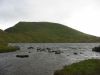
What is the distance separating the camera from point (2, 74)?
144 ft

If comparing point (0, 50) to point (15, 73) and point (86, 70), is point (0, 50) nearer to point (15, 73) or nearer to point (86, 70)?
point (15, 73)

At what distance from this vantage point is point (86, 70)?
37.7 meters

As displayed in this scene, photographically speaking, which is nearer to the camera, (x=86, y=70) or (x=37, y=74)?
(x=86, y=70)

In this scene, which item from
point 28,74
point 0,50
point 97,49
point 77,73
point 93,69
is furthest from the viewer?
point 97,49

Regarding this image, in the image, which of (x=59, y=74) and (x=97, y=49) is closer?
(x=59, y=74)

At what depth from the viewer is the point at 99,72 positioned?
3722cm

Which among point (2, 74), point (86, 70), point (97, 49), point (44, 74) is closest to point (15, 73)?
point (2, 74)

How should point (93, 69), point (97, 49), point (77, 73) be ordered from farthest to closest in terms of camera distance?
point (97, 49) → point (93, 69) → point (77, 73)

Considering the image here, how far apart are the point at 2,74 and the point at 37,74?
22.2 ft

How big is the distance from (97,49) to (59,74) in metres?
101

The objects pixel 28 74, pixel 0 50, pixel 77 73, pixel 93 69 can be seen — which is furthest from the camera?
pixel 0 50

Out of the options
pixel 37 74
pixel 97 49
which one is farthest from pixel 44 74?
pixel 97 49

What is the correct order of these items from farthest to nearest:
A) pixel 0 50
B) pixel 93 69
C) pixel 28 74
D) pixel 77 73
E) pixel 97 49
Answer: pixel 97 49 < pixel 0 50 < pixel 28 74 < pixel 93 69 < pixel 77 73

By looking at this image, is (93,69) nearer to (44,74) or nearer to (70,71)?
(70,71)
